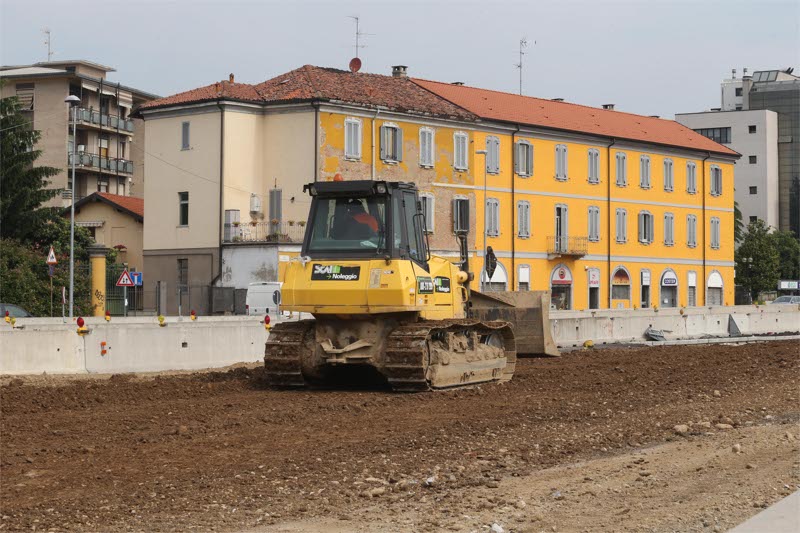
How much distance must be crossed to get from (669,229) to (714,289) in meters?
6.17

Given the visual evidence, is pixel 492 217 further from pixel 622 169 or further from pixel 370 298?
pixel 370 298

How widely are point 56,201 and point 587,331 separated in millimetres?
53493

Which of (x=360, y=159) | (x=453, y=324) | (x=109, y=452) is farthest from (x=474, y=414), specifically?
(x=360, y=159)

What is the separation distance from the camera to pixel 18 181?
65.0 metres

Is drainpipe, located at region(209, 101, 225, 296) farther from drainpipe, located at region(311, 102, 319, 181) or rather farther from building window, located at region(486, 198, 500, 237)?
building window, located at region(486, 198, 500, 237)

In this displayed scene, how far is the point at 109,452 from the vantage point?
44.1 ft

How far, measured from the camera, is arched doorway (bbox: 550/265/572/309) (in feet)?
222

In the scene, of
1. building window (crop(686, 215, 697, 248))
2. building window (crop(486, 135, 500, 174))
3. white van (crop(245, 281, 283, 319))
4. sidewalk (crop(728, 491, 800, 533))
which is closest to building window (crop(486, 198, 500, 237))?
building window (crop(486, 135, 500, 174))

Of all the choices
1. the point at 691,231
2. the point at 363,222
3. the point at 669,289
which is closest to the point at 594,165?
the point at 669,289

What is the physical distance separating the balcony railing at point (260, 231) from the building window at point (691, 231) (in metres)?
30.7

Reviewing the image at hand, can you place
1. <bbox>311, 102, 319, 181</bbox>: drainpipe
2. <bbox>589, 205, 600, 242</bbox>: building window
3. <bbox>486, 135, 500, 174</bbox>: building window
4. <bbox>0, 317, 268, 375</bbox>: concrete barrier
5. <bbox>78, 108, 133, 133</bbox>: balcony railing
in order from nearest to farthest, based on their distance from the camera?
1. <bbox>0, 317, 268, 375</bbox>: concrete barrier
2. <bbox>311, 102, 319, 181</bbox>: drainpipe
3. <bbox>486, 135, 500, 174</bbox>: building window
4. <bbox>589, 205, 600, 242</bbox>: building window
5. <bbox>78, 108, 133, 133</bbox>: balcony railing

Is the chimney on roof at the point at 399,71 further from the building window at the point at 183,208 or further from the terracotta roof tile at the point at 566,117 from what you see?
the building window at the point at 183,208

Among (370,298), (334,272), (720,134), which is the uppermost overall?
(720,134)

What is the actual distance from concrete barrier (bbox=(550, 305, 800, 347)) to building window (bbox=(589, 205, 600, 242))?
46.3ft
